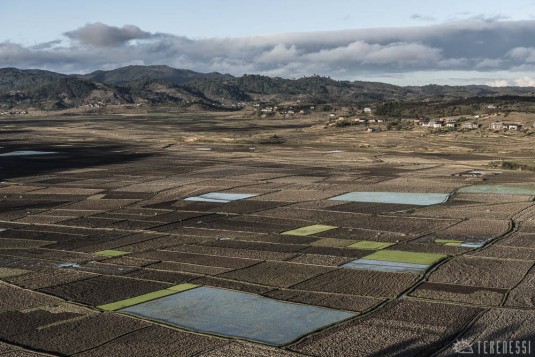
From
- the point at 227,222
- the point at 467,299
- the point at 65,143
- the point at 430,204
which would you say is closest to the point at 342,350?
the point at 467,299

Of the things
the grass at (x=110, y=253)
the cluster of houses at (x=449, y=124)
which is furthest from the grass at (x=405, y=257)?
the cluster of houses at (x=449, y=124)

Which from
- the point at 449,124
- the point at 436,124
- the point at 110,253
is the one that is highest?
the point at 436,124

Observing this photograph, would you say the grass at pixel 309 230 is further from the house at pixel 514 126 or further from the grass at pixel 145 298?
the house at pixel 514 126

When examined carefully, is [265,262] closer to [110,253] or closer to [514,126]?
[110,253]

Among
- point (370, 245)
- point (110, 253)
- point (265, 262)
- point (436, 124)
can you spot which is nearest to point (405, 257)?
point (370, 245)

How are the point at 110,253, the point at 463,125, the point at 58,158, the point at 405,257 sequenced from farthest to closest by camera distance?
1. the point at 463,125
2. the point at 58,158
3. the point at 110,253
4. the point at 405,257

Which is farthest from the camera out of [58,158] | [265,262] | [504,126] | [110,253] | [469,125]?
[469,125]

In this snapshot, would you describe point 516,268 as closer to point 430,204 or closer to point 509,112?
point 430,204
